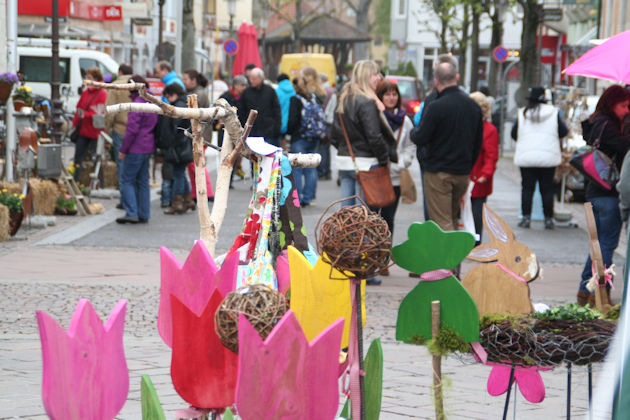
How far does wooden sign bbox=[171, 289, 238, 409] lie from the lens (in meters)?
3.62

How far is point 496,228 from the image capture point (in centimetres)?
457

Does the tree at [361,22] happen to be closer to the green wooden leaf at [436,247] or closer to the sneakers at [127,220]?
the sneakers at [127,220]

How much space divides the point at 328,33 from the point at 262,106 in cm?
6116

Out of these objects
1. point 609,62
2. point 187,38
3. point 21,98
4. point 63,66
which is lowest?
point 21,98

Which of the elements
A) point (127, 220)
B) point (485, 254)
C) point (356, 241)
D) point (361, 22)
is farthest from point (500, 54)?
point (361, 22)

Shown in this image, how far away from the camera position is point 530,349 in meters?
3.87

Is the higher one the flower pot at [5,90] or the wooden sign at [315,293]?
the flower pot at [5,90]

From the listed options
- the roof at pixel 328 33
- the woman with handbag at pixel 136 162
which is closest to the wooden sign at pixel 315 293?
the woman with handbag at pixel 136 162

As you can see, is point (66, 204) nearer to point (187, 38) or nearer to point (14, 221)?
point (14, 221)

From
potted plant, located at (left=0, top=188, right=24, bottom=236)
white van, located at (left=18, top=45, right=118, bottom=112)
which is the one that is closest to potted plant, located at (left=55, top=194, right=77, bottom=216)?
potted plant, located at (left=0, top=188, right=24, bottom=236)

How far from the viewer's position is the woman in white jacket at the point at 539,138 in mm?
12680

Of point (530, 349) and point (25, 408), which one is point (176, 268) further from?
point (25, 408)

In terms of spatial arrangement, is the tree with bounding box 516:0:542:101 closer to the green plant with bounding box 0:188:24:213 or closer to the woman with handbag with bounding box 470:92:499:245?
the woman with handbag with bounding box 470:92:499:245

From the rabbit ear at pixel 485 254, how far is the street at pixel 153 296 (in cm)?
A: 42
